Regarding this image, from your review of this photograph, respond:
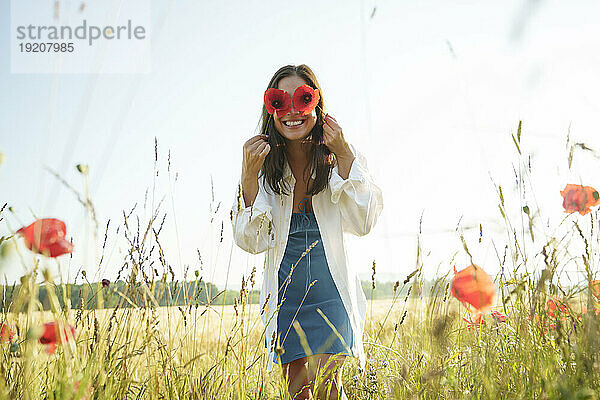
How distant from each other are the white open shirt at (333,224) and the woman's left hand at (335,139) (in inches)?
2.8

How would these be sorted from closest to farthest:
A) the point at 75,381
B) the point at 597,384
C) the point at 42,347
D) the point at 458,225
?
1. the point at 75,381
2. the point at 597,384
3. the point at 42,347
4. the point at 458,225

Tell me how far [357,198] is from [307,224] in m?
0.30

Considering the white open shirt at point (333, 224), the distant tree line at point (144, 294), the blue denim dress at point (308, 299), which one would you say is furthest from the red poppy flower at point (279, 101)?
the distant tree line at point (144, 294)

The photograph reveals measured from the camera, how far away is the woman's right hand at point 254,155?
237 cm

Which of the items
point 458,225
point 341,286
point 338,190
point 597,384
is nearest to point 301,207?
point 338,190

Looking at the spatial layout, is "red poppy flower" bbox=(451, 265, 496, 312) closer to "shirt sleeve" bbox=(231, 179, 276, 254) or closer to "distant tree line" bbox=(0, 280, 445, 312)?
"distant tree line" bbox=(0, 280, 445, 312)

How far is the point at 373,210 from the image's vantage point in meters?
2.41

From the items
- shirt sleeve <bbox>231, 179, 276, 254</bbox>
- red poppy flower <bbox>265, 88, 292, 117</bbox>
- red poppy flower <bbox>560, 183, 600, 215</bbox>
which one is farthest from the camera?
red poppy flower <bbox>265, 88, 292, 117</bbox>

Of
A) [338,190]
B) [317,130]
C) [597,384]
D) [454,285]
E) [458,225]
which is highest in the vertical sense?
[317,130]

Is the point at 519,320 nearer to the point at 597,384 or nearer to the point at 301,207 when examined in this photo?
the point at 597,384

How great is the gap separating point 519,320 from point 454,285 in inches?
9.1

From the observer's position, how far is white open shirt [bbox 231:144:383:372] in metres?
2.39

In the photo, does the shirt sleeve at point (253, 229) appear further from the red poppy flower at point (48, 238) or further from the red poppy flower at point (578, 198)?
the red poppy flower at point (578, 198)

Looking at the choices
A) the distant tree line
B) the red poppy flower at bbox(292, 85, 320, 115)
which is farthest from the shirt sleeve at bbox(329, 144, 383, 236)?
the distant tree line
